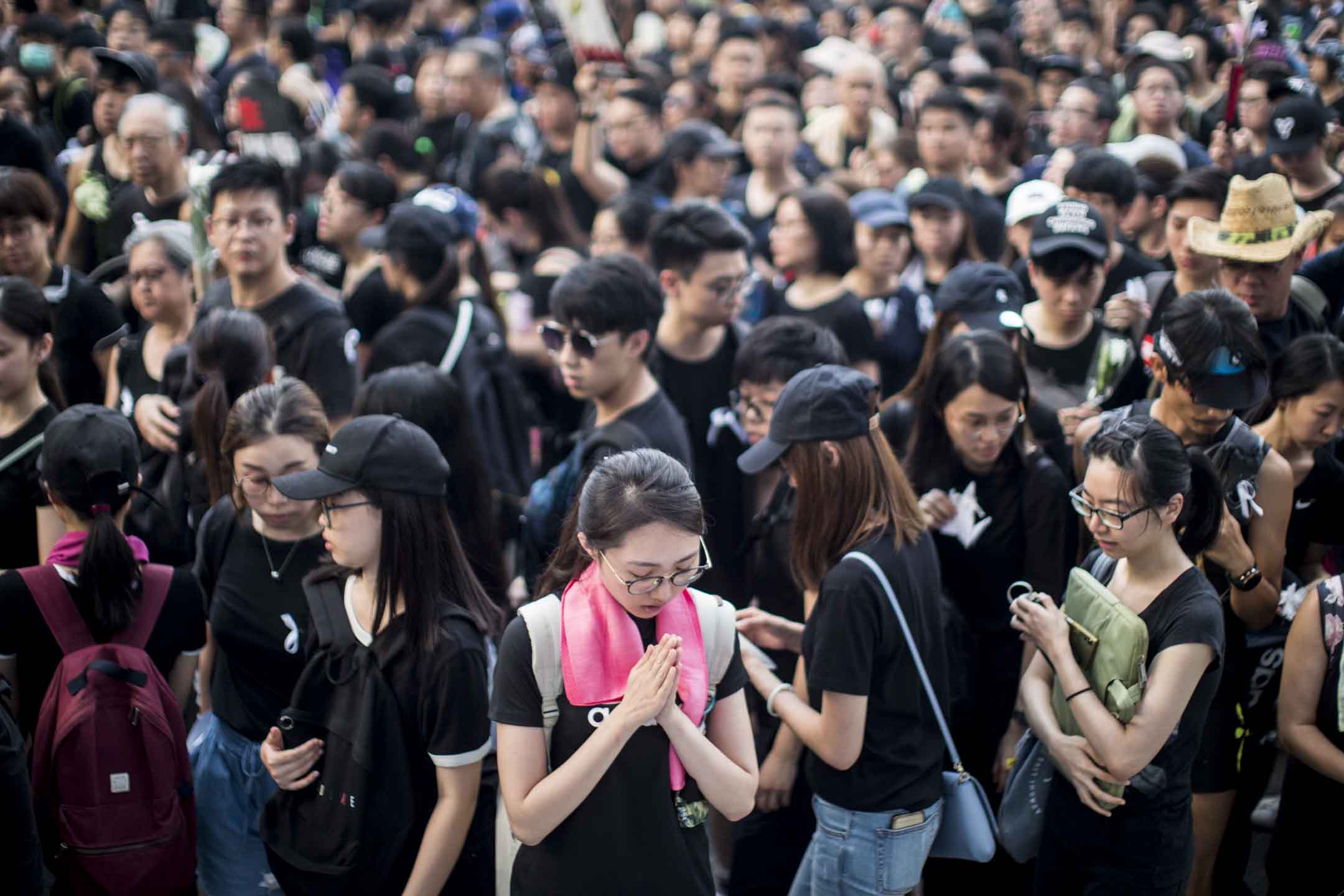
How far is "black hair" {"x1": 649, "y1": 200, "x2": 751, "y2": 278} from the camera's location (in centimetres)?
456

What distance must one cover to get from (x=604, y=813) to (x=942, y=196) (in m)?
4.23

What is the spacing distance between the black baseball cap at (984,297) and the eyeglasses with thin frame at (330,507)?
93.0 inches

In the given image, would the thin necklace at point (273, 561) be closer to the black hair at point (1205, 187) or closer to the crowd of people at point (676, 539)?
the crowd of people at point (676, 539)

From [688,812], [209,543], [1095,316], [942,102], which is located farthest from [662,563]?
[942,102]

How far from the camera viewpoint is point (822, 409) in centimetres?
299

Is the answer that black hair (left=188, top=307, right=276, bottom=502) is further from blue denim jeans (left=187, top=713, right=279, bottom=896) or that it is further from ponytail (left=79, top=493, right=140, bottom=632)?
blue denim jeans (left=187, top=713, right=279, bottom=896)

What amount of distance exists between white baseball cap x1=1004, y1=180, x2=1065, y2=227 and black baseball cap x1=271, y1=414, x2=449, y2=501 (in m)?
3.52

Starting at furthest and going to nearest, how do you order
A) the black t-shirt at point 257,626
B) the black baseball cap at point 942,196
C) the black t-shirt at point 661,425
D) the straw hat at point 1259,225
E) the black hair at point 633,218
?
the black hair at point 633,218, the black baseball cap at point 942,196, the straw hat at point 1259,225, the black t-shirt at point 661,425, the black t-shirt at point 257,626

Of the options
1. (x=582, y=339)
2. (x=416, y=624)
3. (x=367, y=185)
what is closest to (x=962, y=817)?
(x=416, y=624)

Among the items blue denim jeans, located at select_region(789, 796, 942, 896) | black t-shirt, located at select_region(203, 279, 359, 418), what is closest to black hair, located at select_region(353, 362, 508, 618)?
black t-shirt, located at select_region(203, 279, 359, 418)

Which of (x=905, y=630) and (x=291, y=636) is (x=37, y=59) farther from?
(x=905, y=630)

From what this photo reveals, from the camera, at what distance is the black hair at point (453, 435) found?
3637 millimetres

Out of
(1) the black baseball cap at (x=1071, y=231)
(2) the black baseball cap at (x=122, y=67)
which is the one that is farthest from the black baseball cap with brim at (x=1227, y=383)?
(2) the black baseball cap at (x=122, y=67)

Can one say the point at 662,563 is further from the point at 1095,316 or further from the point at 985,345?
the point at 1095,316
